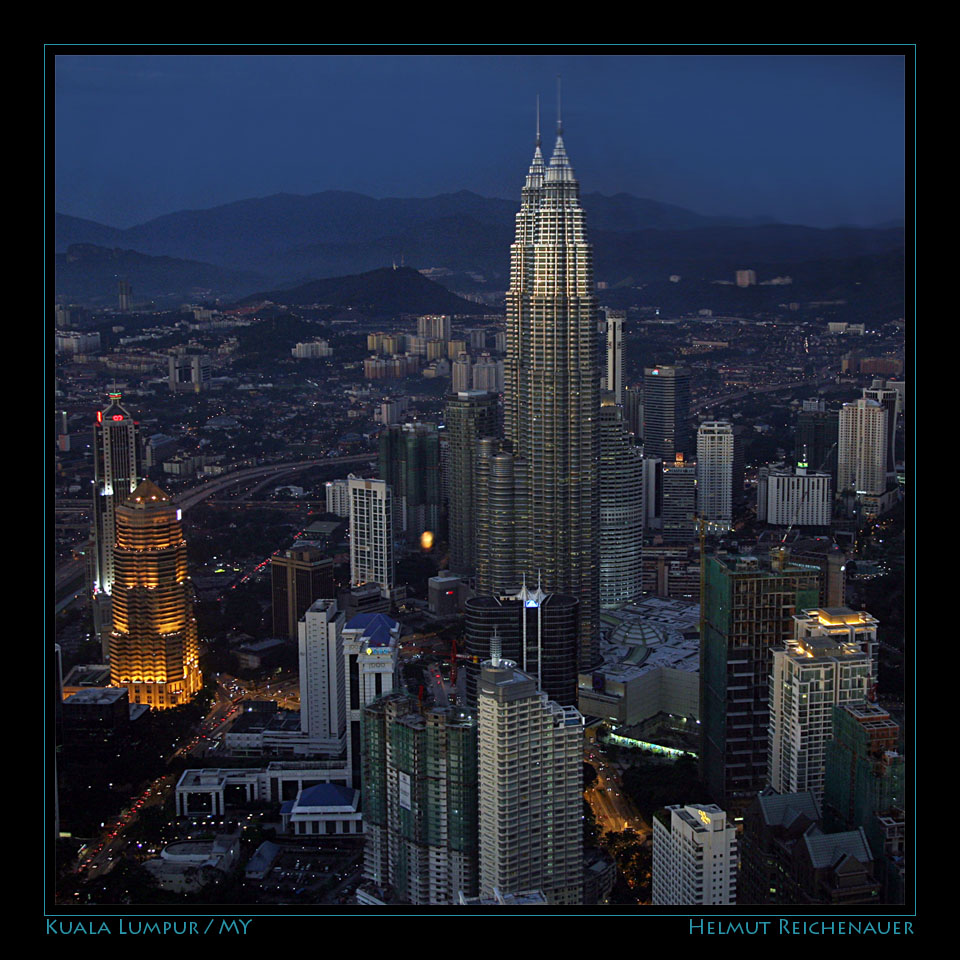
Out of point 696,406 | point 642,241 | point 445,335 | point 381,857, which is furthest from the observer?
point 696,406

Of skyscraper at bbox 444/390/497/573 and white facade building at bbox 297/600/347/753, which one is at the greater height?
skyscraper at bbox 444/390/497/573

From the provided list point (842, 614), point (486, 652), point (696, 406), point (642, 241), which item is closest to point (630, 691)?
point (486, 652)

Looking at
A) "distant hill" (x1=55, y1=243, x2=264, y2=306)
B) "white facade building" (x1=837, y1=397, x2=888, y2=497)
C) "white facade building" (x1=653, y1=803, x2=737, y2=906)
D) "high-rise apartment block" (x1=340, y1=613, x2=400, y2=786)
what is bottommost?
"white facade building" (x1=653, y1=803, x2=737, y2=906)

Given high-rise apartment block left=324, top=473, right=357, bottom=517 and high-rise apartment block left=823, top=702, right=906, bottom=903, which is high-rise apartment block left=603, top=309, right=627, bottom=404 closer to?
high-rise apartment block left=324, top=473, right=357, bottom=517

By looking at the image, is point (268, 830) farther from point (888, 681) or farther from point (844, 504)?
point (844, 504)

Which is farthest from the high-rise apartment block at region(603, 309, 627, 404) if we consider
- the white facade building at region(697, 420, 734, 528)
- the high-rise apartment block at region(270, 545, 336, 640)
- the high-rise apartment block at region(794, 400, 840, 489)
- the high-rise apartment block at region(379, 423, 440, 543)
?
the high-rise apartment block at region(270, 545, 336, 640)

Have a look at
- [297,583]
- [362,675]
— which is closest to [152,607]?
[297,583]
